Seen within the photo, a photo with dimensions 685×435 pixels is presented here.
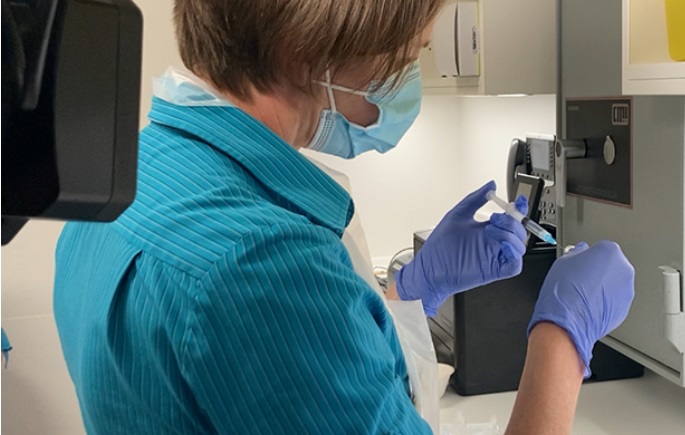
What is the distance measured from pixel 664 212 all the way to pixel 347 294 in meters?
0.87

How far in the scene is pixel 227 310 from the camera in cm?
62

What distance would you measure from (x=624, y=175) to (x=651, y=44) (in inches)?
13.7

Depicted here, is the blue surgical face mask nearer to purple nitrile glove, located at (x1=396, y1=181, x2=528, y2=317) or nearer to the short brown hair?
the short brown hair

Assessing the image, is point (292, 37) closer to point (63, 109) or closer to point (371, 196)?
Result: point (63, 109)

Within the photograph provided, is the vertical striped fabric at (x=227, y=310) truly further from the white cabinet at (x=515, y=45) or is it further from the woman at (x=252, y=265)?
the white cabinet at (x=515, y=45)

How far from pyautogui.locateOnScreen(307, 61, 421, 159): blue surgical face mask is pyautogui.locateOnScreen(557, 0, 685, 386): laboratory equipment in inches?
19.0

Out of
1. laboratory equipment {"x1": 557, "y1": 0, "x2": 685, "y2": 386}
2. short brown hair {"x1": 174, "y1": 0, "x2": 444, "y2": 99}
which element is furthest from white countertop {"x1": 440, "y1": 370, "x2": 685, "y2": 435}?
short brown hair {"x1": 174, "y1": 0, "x2": 444, "y2": 99}

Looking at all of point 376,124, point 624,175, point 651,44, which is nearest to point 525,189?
point 624,175

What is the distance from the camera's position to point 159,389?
0.65m

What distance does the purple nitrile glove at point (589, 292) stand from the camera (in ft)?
3.47

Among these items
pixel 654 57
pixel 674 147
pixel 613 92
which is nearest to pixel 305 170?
pixel 654 57

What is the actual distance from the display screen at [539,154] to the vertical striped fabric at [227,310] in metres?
1.44

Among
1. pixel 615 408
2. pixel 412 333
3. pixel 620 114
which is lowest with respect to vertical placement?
pixel 615 408

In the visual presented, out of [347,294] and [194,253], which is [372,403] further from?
[194,253]
